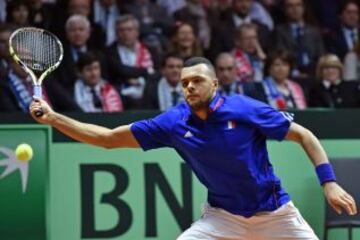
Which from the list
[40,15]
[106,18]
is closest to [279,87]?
[106,18]

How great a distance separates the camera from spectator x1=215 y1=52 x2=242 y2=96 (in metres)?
11.7

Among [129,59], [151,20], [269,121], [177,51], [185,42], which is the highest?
[151,20]

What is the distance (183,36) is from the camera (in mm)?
12266

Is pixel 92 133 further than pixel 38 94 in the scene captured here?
Yes

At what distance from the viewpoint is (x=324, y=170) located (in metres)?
6.98

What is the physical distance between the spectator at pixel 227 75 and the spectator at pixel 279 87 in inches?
5.3

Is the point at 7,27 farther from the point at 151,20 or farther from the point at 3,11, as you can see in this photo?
the point at 151,20

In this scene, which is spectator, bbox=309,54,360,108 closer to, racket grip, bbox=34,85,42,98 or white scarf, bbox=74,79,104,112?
white scarf, bbox=74,79,104,112

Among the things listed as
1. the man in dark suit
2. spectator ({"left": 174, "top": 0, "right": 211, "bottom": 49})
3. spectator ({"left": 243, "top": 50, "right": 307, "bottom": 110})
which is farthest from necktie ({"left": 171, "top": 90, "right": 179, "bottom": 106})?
spectator ({"left": 174, "top": 0, "right": 211, "bottom": 49})

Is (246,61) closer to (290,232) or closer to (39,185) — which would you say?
(39,185)

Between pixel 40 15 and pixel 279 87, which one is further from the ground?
pixel 40 15

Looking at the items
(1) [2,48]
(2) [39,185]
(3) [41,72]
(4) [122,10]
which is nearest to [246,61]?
(4) [122,10]

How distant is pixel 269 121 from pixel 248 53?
5674mm

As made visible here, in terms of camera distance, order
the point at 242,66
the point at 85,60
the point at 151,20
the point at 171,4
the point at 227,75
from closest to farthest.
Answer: the point at 85,60 → the point at 227,75 → the point at 242,66 → the point at 151,20 → the point at 171,4
